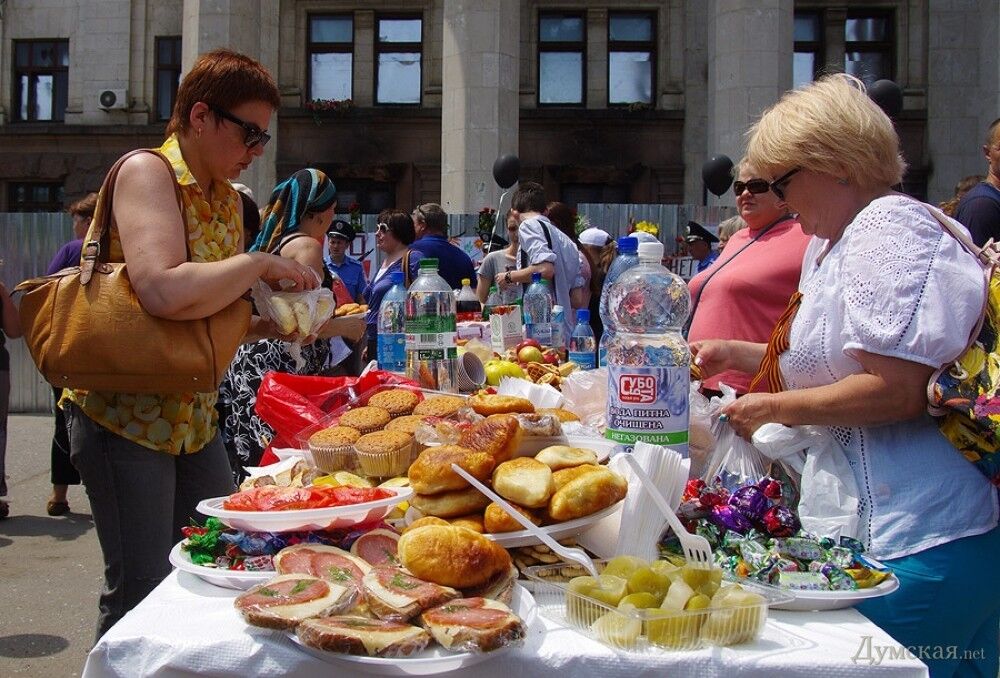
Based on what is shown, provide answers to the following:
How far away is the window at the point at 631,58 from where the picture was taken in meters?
20.6

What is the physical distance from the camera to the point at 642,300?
2.94 m

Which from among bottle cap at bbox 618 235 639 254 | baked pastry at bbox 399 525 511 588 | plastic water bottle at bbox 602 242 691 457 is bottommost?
baked pastry at bbox 399 525 511 588

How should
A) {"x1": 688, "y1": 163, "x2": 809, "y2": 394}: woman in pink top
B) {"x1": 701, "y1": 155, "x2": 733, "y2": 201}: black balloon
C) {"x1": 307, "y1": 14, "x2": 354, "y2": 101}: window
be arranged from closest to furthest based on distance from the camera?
1. {"x1": 688, "y1": 163, "x2": 809, "y2": 394}: woman in pink top
2. {"x1": 701, "y1": 155, "x2": 733, "y2": 201}: black balloon
3. {"x1": 307, "y1": 14, "x2": 354, "y2": 101}: window

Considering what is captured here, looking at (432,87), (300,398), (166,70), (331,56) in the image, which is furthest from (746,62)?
(166,70)

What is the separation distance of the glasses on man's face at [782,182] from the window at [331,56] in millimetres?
19707

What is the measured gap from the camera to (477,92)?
14.5 m

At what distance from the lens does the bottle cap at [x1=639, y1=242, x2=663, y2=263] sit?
2.55m

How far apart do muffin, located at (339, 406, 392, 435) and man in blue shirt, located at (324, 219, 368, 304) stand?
6.02 meters

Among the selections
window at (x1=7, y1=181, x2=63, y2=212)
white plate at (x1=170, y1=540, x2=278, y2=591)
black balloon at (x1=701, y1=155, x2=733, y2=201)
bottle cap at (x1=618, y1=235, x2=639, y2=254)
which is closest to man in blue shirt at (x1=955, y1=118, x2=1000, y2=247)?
bottle cap at (x1=618, y1=235, x2=639, y2=254)

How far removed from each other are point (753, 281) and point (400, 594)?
2.57m

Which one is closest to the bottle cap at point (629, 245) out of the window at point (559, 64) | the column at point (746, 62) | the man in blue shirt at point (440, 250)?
the man in blue shirt at point (440, 250)

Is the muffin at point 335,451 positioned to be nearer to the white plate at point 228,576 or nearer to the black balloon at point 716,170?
the white plate at point 228,576

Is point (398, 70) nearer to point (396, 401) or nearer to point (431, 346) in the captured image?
point (431, 346)

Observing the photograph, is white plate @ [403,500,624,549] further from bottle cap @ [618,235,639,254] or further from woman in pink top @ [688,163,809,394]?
woman in pink top @ [688,163,809,394]
